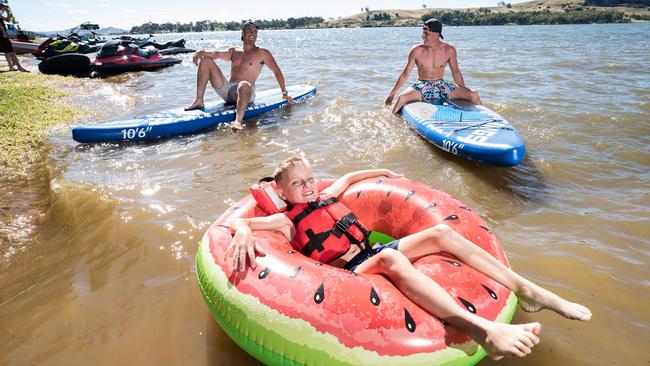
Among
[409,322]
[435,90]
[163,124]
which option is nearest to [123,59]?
[163,124]

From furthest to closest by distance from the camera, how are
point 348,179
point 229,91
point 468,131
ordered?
1. point 229,91
2. point 468,131
3. point 348,179

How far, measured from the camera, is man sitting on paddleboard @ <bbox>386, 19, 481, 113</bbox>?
20.9 feet

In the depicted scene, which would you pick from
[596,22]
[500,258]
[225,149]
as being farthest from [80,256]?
[596,22]

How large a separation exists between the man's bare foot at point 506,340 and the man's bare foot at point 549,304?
30 cm

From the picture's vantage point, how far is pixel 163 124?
606cm

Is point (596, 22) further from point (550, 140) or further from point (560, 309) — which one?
point (560, 309)

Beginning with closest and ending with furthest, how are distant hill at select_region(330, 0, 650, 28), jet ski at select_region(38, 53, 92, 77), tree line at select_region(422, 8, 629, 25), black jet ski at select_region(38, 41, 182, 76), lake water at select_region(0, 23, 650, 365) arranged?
lake water at select_region(0, 23, 650, 365)
jet ski at select_region(38, 53, 92, 77)
black jet ski at select_region(38, 41, 182, 76)
tree line at select_region(422, 8, 629, 25)
distant hill at select_region(330, 0, 650, 28)

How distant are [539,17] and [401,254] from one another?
8073cm

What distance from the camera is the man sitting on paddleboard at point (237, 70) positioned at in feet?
22.0

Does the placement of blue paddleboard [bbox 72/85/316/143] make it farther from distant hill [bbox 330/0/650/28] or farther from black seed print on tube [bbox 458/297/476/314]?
distant hill [bbox 330/0/650/28]

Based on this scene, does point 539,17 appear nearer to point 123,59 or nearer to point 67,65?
point 123,59

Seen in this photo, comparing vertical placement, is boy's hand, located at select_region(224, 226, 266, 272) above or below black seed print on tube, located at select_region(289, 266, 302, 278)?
above

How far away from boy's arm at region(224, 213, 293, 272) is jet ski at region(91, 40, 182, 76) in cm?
1290

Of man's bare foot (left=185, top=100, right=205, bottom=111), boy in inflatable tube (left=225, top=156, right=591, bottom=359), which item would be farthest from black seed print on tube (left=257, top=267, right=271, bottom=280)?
man's bare foot (left=185, top=100, right=205, bottom=111)
